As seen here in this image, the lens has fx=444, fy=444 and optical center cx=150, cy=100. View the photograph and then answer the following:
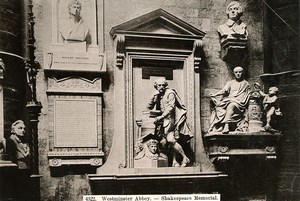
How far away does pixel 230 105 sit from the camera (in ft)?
23.2

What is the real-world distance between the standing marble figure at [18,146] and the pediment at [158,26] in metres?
2.02

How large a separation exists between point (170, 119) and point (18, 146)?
88.1 inches

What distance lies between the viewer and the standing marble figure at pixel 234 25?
24.0 feet

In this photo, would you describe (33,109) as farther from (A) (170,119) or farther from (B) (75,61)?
(A) (170,119)

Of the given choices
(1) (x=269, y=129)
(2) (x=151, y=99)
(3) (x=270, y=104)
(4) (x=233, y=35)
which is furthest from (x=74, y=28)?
(1) (x=269, y=129)

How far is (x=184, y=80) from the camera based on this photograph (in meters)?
7.25

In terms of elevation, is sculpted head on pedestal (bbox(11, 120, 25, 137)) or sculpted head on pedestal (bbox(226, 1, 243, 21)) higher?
sculpted head on pedestal (bbox(226, 1, 243, 21))

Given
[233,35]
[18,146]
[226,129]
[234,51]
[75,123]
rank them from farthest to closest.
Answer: [234,51]
[233,35]
[226,129]
[75,123]
[18,146]

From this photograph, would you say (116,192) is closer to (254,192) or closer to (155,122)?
(155,122)

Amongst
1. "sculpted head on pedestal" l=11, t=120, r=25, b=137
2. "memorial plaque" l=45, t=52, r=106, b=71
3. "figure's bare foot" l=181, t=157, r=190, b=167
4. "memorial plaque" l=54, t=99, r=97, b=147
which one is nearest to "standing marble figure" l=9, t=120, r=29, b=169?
"sculpted head on pedestal" l=11, t=120, r=25, b=137

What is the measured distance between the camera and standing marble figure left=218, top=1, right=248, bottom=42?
7.31 meters

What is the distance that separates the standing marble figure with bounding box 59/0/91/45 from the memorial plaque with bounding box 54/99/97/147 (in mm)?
934

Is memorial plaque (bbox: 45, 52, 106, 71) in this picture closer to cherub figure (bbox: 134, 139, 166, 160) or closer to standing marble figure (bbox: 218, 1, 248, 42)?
cherub figure (bbox: 134, 139, 166, 160)

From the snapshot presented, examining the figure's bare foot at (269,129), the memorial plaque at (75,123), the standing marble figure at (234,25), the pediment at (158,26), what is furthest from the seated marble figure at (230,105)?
the memorial plaque at (75,123)
